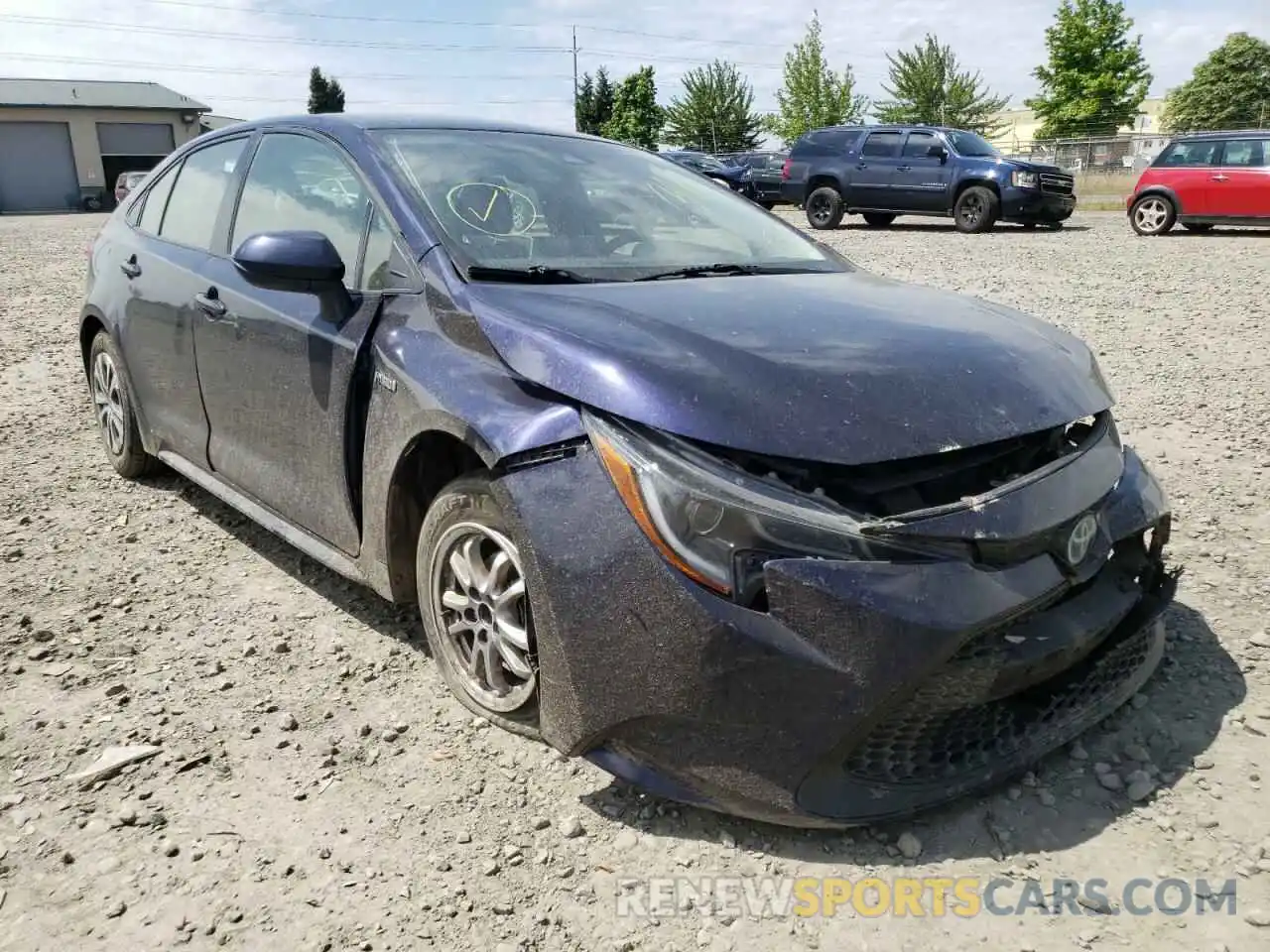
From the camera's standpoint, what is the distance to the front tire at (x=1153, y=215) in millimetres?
15031

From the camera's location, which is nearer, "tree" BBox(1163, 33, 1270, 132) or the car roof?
the car roof

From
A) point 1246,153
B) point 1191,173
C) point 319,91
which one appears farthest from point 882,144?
point 319,91

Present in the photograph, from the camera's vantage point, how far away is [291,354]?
3.08m

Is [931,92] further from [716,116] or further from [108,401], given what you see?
[108,401]

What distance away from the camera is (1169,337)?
715 cm

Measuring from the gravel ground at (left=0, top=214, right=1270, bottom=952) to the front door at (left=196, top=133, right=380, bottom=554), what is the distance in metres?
0.46

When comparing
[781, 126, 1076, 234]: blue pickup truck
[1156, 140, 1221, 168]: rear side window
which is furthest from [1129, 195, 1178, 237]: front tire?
[781, 126, 1076, 234]: blue pickup truck

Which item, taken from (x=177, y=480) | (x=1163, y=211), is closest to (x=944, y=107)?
(x=1163, y=211)

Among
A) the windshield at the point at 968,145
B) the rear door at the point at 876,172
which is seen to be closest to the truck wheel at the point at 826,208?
the rear door at the point at 876,172

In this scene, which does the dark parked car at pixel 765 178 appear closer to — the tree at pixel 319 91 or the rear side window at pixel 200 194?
the rear side window at pixel 200 194

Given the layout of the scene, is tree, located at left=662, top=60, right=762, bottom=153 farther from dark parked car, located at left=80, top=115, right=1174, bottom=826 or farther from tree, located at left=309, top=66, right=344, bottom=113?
dark parked car, located at left=80, top=115, right=1174, bottom=826

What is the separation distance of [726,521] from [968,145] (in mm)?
17313

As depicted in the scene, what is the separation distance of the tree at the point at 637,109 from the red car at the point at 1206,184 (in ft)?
133

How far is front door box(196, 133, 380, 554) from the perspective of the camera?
2926 mm
